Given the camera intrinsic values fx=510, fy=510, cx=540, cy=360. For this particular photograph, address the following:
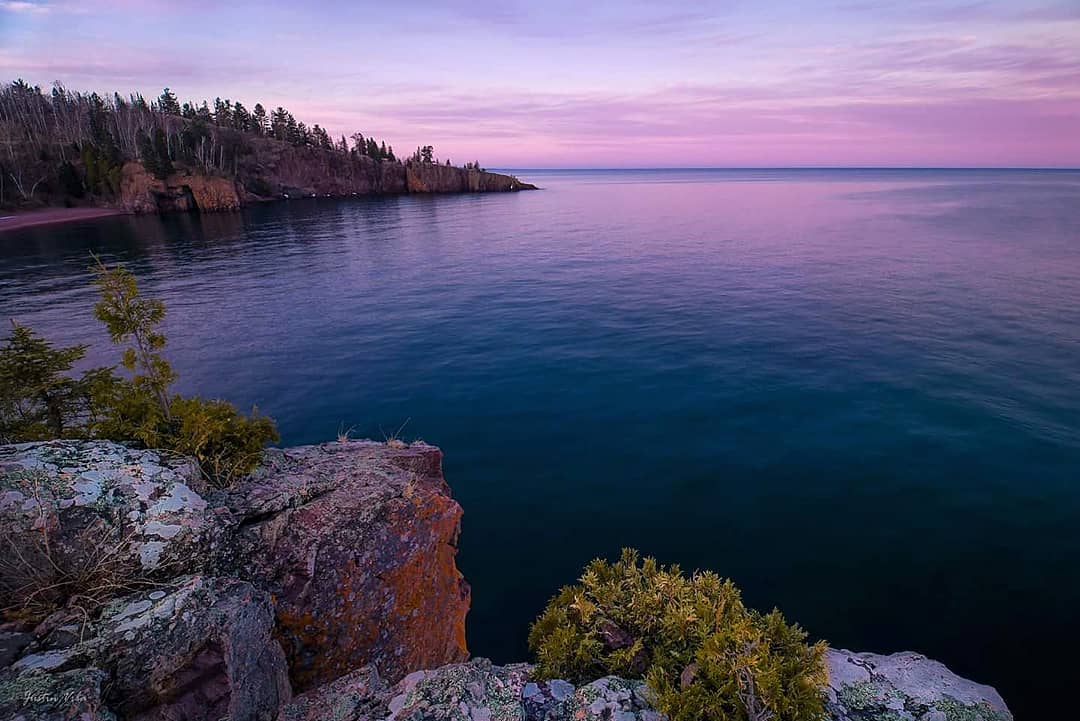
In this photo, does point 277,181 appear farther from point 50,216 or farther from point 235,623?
point 235,623

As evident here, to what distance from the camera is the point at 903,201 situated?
13412 cm

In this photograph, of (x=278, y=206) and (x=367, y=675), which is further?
(x=278, y=206)

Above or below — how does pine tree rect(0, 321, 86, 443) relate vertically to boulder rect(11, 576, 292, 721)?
above

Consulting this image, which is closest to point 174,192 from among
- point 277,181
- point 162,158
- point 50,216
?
point 162,158

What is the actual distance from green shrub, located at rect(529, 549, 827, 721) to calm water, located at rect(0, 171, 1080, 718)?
7316mm

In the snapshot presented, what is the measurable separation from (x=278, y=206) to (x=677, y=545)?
5894 inches

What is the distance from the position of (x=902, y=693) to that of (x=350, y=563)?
29.9 feet

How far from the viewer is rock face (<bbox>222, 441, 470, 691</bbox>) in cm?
899

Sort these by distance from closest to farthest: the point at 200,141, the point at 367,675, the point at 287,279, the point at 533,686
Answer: the point at 533,686, the point at 367,675, the point at 287,279, the point at 200,141

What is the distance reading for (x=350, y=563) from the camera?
9.81 meters

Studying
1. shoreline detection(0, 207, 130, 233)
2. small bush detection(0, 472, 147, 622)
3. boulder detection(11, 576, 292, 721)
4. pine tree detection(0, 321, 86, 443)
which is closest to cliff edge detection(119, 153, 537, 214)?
shoreline detection(0, 207, 130, 233)

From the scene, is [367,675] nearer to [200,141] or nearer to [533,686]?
[533,686]

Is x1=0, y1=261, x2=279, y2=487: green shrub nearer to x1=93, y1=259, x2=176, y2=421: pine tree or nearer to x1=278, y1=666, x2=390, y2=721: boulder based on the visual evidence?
x1=93, y1=259, x2=176, y2=421: pine tree

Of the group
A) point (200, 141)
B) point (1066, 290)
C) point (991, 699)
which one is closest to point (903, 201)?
point (1066, 290)
